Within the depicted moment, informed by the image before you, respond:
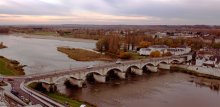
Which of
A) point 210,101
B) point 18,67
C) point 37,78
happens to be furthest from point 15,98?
point 18,67

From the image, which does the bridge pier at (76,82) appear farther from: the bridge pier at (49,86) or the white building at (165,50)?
the white building at (165,50)

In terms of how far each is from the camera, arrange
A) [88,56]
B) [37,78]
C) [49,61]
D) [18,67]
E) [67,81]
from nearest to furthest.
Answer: [37,78]
[67,81]
[18,67]
[49,61]
[88,56]

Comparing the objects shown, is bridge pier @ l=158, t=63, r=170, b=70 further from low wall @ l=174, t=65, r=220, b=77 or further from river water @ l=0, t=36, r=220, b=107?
river water @ l=0, t=36, r=220, b=107

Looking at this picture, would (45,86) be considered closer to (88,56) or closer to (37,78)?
(37,78)

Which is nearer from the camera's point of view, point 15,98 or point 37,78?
point 15,98

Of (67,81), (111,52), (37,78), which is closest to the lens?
(37,78)
